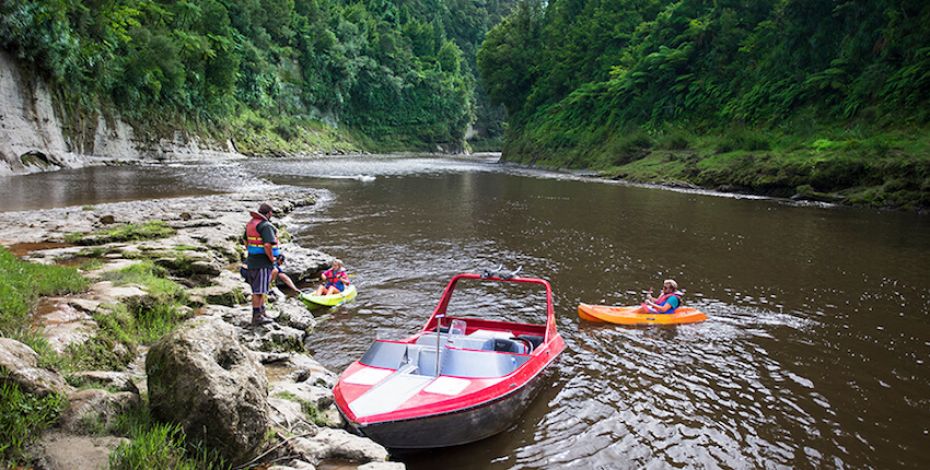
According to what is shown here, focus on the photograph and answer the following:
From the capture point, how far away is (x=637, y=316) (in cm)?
1176

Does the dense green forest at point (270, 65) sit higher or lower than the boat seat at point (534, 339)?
higher

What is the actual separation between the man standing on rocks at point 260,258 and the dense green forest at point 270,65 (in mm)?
28723

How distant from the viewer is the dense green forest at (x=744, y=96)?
29.3 meters

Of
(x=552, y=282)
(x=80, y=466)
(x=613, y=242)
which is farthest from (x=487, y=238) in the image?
(x=80, y=466)

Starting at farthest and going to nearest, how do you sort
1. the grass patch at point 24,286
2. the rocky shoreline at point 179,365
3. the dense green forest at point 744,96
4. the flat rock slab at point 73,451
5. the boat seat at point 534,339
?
the dense green forest at point 744,96, the boat seat at point 534,339, the grass patch at point 24,286, the rocky shoreline at point 179,365, the flat rock slab at point 73,451

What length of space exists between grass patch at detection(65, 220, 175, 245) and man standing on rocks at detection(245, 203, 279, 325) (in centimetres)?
541

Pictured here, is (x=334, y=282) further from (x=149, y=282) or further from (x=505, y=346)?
(x=505, y=346)

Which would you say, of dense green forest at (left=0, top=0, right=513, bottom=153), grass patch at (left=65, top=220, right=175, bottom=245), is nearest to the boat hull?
grass patch at (left=65, top=220, right=175, bottom=245)

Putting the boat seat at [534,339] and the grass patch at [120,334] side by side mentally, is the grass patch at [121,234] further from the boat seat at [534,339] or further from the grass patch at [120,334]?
the boat seat at [534,339]

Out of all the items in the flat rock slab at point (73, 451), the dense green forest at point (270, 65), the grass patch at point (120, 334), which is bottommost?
the grass patch at point (120, 334)

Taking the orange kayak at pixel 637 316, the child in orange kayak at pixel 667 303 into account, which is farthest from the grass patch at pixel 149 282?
the child in orange kayak at pixel 667 303

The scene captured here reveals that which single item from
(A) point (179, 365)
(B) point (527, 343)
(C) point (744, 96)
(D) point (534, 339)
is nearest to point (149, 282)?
(A) point (179, 365)

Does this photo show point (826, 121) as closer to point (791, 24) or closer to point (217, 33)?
point (791, 24)

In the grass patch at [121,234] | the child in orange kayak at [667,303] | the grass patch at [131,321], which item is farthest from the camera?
the grass patch at [121,234]
